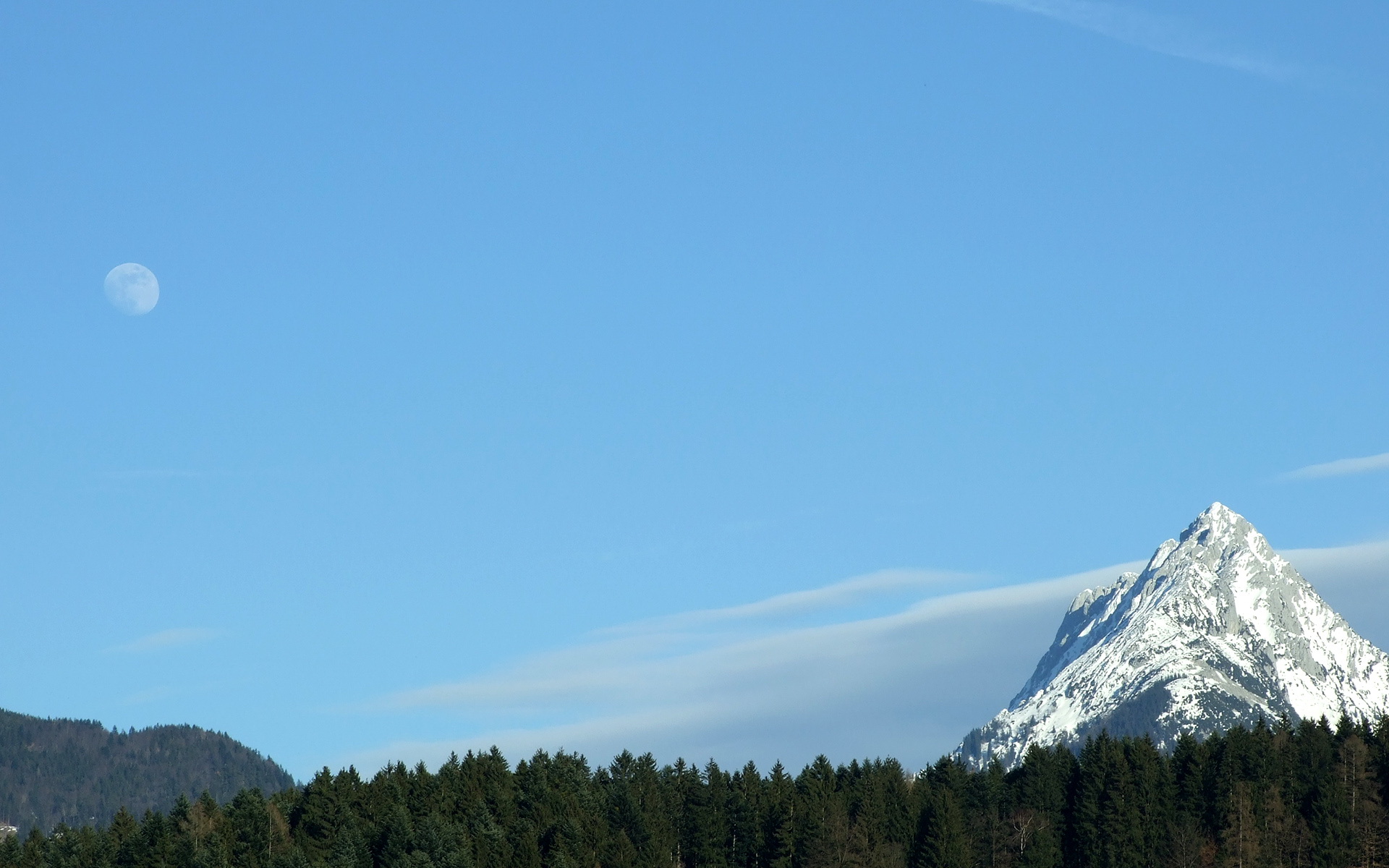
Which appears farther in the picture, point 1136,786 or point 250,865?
point 1136,786

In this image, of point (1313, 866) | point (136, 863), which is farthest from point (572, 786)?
point (1313, 866)

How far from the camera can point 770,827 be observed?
628ft

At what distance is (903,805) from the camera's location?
195m

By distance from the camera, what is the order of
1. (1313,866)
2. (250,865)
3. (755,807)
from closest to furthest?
1. (250,865)
2. (1313,866)
3. (755,807)

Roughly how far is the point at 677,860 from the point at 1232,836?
55.1 metres

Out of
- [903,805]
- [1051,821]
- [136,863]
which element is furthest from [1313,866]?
[136,863]

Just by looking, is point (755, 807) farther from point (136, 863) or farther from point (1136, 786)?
point (136, 863)

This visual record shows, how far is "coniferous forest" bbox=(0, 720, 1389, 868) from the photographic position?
175 meters

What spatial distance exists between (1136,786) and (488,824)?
65804mm

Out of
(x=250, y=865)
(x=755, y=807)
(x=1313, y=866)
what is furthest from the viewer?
(x=755, y=807)

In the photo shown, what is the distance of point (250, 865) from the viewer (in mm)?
172375

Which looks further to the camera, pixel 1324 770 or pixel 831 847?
pixel 1324 770

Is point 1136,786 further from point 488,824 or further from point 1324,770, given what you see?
point 488,824

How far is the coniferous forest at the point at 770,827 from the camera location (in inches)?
6890
